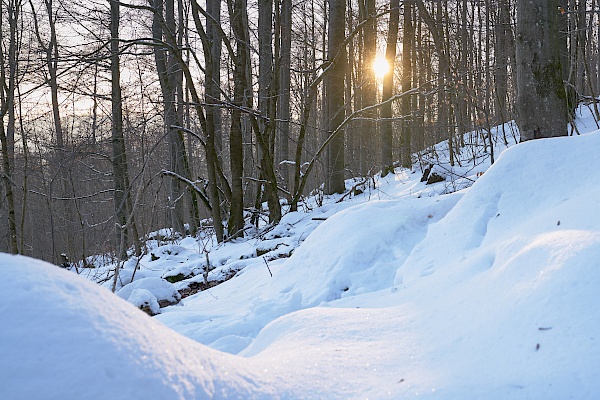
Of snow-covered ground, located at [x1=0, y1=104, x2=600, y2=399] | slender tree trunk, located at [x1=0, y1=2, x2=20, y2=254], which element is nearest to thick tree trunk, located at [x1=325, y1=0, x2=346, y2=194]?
snow-covered ground, located at [x1=0, y1=104, x2=600, y2=399]

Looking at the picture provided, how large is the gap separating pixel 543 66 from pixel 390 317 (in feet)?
11.1

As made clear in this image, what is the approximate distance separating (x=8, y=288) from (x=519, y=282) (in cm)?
189

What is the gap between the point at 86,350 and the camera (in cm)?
106

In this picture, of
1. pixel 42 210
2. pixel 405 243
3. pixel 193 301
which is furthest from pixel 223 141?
pixel 42 210

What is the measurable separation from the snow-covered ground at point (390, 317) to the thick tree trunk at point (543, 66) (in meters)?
1.30

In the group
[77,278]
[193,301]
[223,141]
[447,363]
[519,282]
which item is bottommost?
[193,301]

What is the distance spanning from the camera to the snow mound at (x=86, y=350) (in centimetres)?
99

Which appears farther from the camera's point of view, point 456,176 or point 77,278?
point 456,176

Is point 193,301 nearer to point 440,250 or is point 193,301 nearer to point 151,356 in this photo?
point 440,250

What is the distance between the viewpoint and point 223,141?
1214cm

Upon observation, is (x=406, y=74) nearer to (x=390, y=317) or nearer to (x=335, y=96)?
(x=335, y=96)

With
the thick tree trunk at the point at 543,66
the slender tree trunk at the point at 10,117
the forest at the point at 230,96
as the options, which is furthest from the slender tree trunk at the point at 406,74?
the slender tree trunk at the point at 10,117

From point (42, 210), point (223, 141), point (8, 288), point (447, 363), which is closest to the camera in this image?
point (8, 288)

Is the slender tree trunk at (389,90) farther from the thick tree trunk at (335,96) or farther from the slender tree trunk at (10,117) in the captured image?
the slender tree trunk at (10,117)
